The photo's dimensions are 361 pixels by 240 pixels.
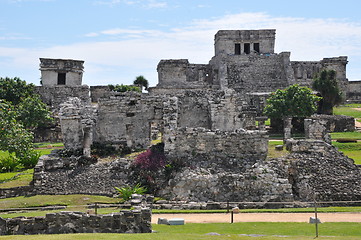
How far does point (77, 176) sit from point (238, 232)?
9648mm

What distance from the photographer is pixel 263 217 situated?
634 inches

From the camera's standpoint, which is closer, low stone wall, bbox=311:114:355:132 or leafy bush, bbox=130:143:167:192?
leafy bush, bbox=130:143:167:192

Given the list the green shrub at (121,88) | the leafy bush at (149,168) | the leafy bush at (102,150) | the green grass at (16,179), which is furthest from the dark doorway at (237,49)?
the leafy bush at (149,168)

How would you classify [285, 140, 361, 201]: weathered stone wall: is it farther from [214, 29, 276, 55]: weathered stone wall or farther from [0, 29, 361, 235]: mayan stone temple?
[214, 29, 276, 55]: weathered stone wall

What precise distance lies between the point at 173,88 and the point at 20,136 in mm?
30194

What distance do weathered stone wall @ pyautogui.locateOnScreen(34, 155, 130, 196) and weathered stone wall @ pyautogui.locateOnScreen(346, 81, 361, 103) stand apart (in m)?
41.2

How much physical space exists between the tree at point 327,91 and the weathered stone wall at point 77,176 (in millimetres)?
27676

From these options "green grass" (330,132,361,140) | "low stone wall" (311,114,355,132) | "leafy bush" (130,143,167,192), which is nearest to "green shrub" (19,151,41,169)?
"leafy bush" (130,143,167,192)

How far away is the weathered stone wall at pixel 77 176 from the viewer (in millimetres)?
20094

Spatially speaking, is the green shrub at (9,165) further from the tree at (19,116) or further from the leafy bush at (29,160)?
the tree at (19,116)

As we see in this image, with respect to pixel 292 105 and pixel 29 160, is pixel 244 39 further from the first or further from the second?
pixel 29 160

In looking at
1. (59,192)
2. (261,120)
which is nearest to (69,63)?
(261,120)

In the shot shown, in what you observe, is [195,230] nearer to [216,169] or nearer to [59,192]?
[216,169]

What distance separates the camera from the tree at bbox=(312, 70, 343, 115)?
144 ft
